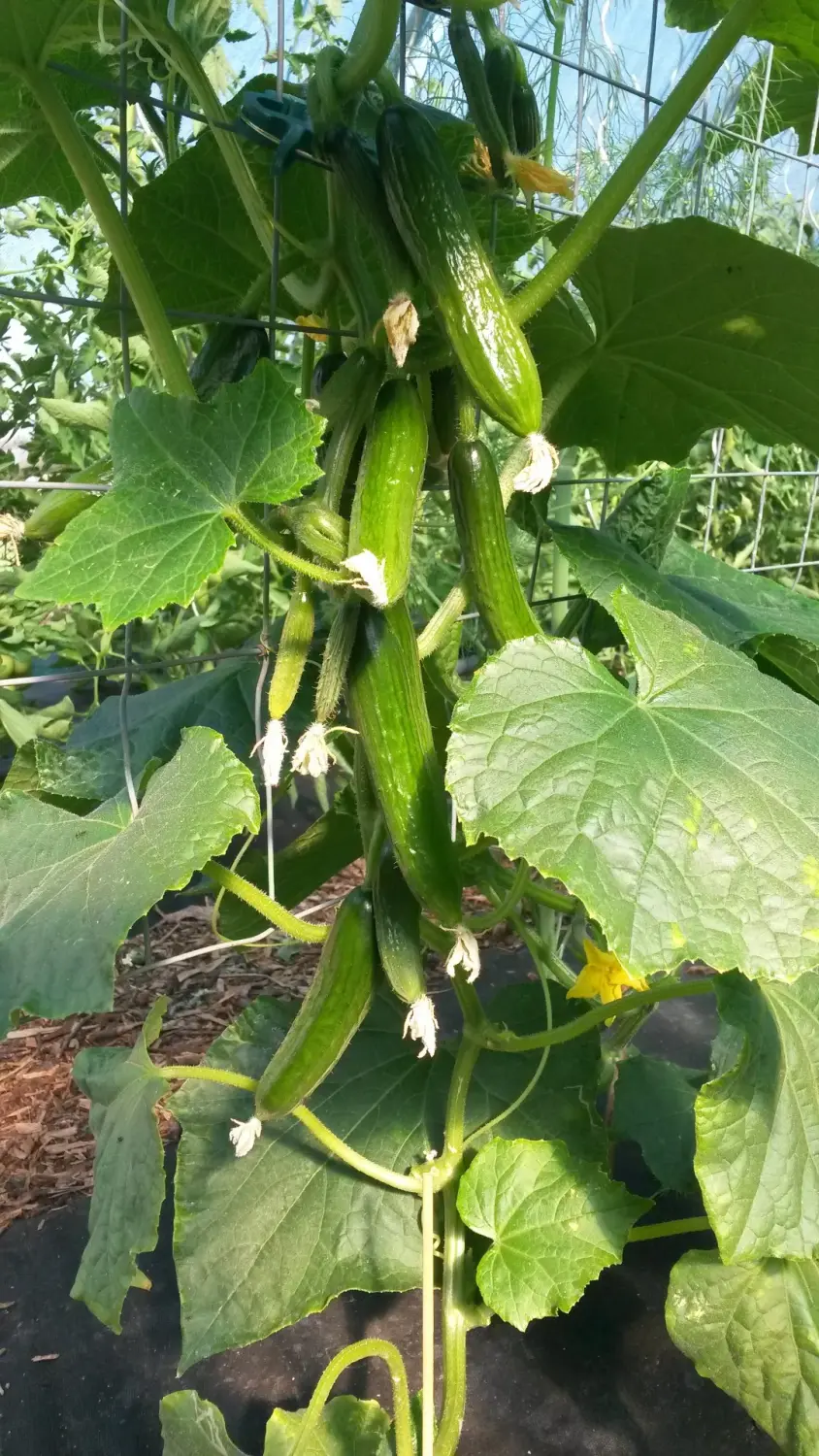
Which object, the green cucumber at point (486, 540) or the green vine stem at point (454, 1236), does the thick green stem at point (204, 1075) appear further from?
the green cucumber at point (486, 540)

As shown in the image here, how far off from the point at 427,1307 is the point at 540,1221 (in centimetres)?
13

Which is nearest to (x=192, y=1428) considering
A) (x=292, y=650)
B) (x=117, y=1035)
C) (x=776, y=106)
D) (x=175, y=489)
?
(x=292, y=650)

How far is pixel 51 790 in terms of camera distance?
991 millimetres

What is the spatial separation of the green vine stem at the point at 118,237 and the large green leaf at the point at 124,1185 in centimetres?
58

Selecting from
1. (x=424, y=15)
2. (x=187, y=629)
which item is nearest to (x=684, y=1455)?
(x=187, y=629)

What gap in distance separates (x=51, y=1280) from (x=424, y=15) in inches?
67.9

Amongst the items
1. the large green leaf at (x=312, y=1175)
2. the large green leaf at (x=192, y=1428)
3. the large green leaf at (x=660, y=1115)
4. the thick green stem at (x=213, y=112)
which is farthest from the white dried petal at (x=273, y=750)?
the large green leaf at (x=660, y=1115)

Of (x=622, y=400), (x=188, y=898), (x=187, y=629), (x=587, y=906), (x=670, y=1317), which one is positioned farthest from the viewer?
(x=188, y=898)

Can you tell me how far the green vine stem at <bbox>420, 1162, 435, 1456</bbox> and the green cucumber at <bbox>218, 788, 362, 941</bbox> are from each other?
0.35m

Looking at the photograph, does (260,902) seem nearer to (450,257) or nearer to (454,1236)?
(454,1236)

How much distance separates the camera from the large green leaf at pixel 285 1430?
2.68 feet

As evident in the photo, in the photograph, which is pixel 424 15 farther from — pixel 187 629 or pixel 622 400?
pixel 187 629

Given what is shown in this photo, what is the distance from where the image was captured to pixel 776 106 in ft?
6.81

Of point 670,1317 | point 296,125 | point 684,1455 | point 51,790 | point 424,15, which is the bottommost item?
point 684,1455
